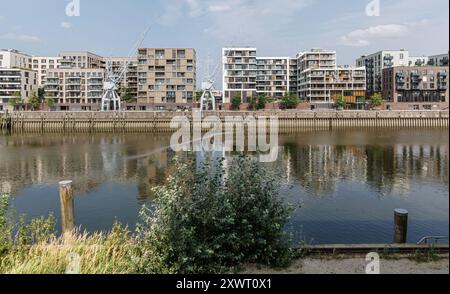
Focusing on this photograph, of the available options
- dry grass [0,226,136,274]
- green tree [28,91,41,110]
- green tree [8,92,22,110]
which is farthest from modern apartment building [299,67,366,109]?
dry grass [0,226,136,274]

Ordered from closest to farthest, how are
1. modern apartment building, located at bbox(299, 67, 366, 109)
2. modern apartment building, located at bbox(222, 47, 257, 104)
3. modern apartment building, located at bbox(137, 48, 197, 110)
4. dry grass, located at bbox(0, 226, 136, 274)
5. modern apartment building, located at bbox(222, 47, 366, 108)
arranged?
dry grass, located at bbox(0, 226, 136, 274)
modern apartment building, located at bbox(137, 48, 197, 110)
modern apartment building, located at bbox(299, 67, 366, 109)
modern apartment building, located at bbox(222, 47, 366, 108)
modern apartment building, located at bbox(222, 47, 257, 104)

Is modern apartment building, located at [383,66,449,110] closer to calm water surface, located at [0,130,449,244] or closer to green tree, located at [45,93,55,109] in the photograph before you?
calm water surface, located at [0,130,449,244]

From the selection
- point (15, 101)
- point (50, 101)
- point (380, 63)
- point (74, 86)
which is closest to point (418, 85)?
point (380, 63)

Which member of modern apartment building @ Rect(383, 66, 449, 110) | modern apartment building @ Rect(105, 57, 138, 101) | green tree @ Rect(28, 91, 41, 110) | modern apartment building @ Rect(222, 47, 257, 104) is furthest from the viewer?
modern apartment building @ Rect(105, 57, 138, 101)

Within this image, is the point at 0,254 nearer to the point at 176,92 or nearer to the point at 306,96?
the point at 176,92

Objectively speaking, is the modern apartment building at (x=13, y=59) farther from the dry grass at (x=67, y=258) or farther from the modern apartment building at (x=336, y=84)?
the dry grass at (x=67, y=258)

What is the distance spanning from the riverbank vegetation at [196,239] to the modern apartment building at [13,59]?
133 m

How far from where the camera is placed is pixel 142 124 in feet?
241

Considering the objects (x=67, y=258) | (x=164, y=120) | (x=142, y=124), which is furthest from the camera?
(x=164, y=120)

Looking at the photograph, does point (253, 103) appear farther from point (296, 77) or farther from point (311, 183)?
point (311, 183)

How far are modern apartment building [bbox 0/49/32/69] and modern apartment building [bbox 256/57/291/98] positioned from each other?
78.0 metres

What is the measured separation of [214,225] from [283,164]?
1032 inches

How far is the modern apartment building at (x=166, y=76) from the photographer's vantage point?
97.2m

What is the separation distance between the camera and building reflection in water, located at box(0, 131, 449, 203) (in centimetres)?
2616
